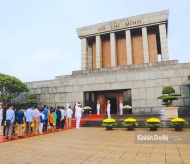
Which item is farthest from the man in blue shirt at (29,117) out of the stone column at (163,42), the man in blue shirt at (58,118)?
the stone column at (163,42)

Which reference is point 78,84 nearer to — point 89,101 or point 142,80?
point 89,101

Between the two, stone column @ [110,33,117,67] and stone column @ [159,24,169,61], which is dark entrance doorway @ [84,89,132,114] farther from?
stone column @ [159,24,169,61]

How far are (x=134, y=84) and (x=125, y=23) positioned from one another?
41.9 ft

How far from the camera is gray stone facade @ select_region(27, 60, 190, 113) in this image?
1989 cm

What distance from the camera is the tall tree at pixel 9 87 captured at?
2386 centimetres

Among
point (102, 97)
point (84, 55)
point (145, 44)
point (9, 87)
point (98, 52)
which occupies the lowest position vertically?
point (102, 97)

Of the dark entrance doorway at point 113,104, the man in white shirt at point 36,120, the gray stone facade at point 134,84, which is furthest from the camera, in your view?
the dark entrance doorway at point 113,104

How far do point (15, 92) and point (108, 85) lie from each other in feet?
42.8

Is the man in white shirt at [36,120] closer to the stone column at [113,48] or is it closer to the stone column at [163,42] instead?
the stone column at [113,48]

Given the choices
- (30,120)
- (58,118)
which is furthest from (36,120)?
(58,118)

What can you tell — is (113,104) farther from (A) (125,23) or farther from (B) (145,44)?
(A) (125,23)

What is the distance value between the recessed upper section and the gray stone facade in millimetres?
8346

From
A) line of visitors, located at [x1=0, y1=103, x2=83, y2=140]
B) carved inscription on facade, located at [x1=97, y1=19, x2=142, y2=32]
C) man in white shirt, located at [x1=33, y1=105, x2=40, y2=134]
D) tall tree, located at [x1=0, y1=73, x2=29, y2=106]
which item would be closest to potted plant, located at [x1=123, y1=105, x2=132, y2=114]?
line of visitors, located at [x1=0, y1=103, x2=83, y2=140]

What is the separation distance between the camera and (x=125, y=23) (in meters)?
29.6
